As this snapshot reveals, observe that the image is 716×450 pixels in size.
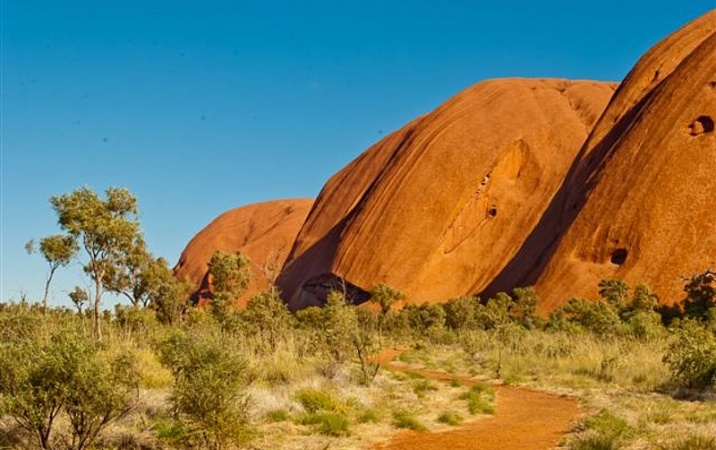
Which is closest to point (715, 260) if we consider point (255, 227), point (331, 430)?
point (331, 430)

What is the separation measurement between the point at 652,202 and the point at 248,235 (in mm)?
66489

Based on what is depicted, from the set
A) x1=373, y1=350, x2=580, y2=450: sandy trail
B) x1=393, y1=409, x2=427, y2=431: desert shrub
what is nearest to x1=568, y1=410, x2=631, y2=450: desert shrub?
x1=373, y1=350, x2=580, y2=450: sandy trail

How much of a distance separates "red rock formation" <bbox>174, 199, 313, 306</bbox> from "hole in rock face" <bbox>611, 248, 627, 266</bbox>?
48932 millimetres

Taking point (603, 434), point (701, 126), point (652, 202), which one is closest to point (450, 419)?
point (603, 434)

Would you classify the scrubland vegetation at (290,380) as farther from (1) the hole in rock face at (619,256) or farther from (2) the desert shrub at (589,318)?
(1) the hole in rock face at (619,256)

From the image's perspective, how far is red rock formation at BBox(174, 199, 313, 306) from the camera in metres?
85.2

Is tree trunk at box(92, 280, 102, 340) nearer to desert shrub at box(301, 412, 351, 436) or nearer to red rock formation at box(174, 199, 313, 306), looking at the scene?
desert shrub at box(301, 412, 351, 436)

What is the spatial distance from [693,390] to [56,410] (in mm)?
11443

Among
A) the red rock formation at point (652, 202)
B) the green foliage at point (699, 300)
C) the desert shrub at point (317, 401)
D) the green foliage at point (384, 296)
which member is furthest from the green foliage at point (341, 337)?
the green foliage at point (384, 296)

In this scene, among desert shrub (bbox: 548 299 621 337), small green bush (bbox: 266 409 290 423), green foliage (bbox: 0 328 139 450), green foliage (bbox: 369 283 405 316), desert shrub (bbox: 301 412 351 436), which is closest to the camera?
green foliage (bbox: 0 328 139 450)

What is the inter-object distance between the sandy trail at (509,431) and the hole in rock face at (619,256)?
27.1 metres

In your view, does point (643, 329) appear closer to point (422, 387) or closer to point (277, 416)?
point (422, 387)

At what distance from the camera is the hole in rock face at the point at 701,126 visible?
38.8 metres

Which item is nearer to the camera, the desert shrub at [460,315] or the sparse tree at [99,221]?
the sparse tree at [99,221]
